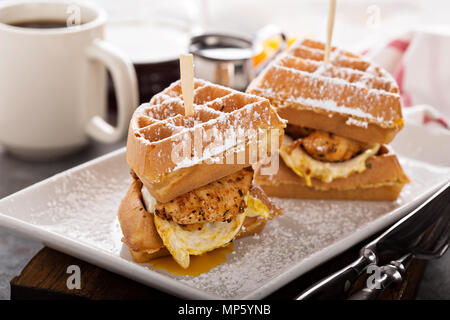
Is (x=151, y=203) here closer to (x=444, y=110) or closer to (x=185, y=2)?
(x=444, y=110)

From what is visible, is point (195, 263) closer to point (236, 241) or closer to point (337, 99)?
point (236, 241)

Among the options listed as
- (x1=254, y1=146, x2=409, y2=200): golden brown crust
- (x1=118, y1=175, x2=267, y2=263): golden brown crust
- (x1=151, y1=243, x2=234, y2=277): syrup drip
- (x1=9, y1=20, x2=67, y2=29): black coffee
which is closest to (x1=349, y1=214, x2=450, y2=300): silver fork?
(x1=254, y1=146, x2=409, y2=200): golden brown crust

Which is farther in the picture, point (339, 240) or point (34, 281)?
point (339, 240)

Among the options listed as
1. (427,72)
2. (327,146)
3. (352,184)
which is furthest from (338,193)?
(427,72)

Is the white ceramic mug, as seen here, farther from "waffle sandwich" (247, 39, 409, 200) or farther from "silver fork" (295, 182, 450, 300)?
"silver fork" (295, 182, 450, 300)

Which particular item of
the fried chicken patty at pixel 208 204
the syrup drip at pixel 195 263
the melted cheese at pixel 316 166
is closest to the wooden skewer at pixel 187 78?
the fried chicken patty at pixel 208 204

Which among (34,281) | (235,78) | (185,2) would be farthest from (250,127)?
(185,2)

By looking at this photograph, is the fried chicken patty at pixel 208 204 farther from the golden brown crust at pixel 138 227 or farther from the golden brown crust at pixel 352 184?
the golden brown crust at pixel 352 184
